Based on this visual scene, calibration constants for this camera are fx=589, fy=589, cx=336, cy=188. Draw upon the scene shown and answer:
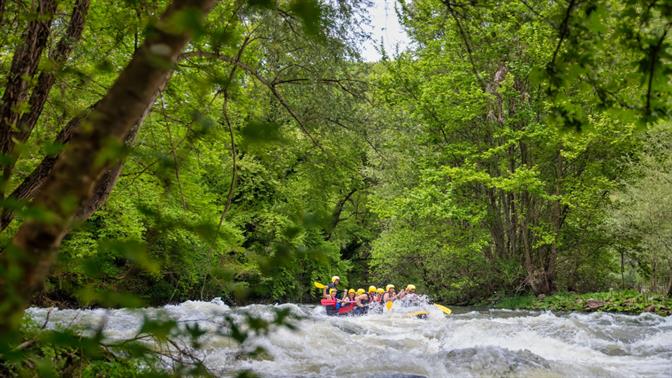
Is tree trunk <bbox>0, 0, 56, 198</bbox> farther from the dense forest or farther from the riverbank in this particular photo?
the riverbank

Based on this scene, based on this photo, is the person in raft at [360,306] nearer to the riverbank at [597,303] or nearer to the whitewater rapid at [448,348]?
the whitewater rapid at [448,348]

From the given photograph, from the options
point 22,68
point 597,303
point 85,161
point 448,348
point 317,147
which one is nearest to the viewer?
point 85,161

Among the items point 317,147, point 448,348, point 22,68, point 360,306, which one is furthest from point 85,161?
point 360,306

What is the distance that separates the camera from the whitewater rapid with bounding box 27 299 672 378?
7.02 meters

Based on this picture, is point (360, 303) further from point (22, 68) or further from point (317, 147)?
Result: point (22, 68)

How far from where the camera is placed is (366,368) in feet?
23.9

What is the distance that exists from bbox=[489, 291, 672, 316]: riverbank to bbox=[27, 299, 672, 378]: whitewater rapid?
86.7 inches

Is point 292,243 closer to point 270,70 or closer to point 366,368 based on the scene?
point 270,70

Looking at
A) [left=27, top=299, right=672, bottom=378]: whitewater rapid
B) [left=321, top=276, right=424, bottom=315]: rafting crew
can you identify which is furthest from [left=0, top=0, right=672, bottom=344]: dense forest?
[left=321, top=276, right=424, bottom=315]: rafting crew

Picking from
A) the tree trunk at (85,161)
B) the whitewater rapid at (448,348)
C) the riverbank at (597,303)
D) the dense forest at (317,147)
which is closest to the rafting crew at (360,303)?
the dense forest at (317,147)

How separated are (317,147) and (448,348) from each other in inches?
289

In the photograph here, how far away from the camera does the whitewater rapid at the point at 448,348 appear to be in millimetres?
7023

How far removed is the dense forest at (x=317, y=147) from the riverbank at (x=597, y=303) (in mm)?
1232

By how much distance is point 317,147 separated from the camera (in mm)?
3443
